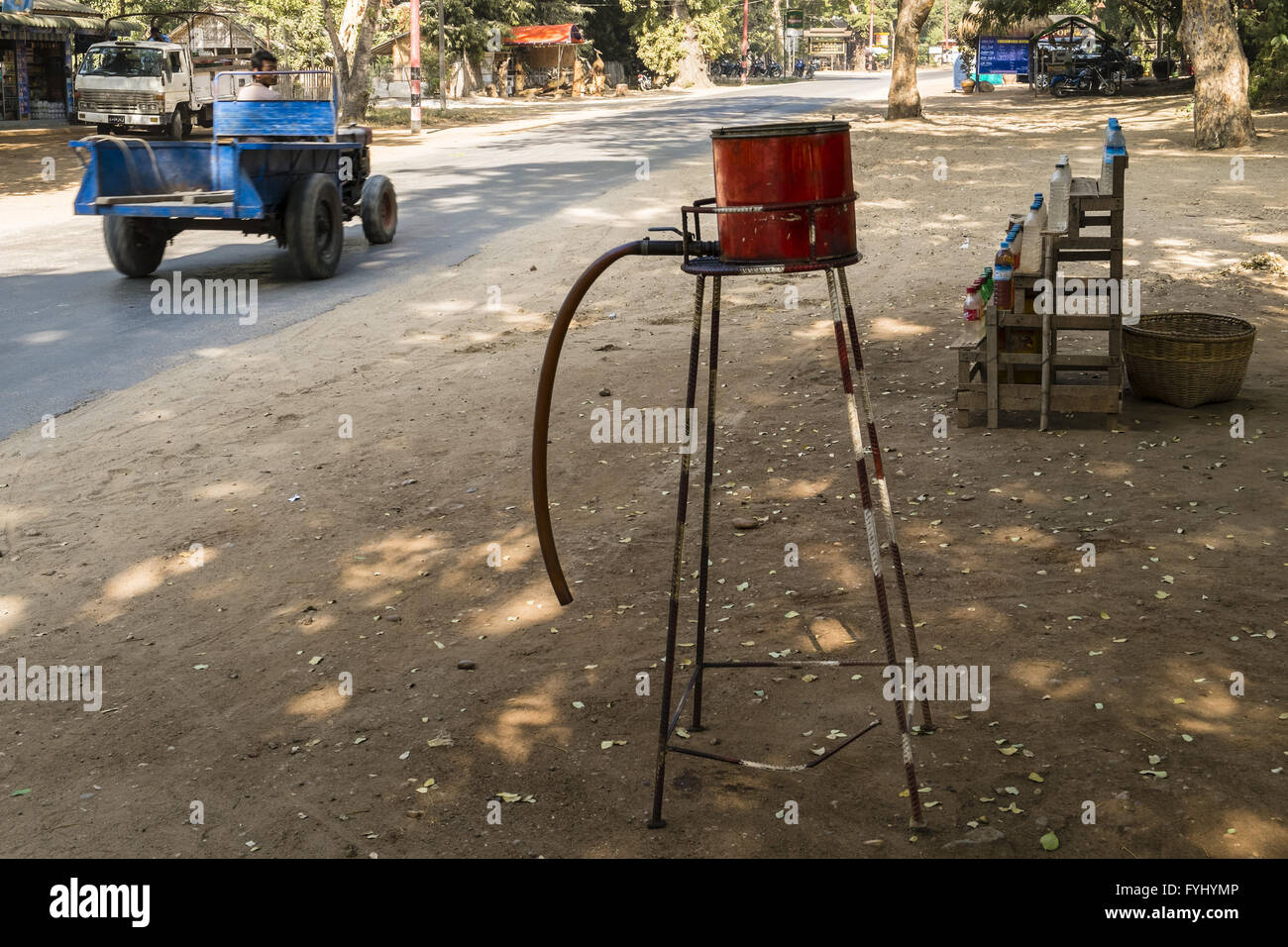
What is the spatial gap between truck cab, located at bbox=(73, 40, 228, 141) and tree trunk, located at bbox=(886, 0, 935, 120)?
51.2 feet

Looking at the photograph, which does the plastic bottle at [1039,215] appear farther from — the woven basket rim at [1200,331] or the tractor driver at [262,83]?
the tractor driver at [262,83]

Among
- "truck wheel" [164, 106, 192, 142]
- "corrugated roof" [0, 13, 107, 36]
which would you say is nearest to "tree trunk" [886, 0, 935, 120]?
"truck wheel" [164, 106, 192, 142]

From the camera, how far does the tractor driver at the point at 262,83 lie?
13250mm

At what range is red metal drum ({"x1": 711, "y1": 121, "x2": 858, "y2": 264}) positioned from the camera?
3439 millimetres

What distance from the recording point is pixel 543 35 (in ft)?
A: 178

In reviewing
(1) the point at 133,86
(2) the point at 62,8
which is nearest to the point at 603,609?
(1) the point at 133,86

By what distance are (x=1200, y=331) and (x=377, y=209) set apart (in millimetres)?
9237

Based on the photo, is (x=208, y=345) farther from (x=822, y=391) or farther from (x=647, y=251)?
(x=647, y=251)

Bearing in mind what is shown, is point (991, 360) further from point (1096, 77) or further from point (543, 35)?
point (543, 35)

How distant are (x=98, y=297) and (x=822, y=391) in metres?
7.13

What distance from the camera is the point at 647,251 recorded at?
3775 mm

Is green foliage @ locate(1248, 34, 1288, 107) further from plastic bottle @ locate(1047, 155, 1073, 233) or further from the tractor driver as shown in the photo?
plastic bottle @ locate(1047, 155, 1073, 233)

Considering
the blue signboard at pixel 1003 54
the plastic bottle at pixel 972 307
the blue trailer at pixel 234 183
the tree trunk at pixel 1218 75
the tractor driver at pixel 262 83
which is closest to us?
the plastic bottle at pixel 972 307

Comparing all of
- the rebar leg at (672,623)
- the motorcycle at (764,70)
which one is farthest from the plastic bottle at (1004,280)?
the motorcycle at (764,70)
